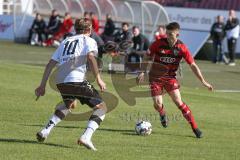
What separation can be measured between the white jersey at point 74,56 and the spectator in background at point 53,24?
26.6 metres

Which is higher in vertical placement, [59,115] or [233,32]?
[59,115]

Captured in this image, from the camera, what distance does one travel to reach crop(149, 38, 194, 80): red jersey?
12.9 meters

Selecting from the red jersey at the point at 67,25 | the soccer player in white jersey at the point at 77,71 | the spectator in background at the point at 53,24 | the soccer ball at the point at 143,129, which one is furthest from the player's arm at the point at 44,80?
the spectator in background at the point at 53,24

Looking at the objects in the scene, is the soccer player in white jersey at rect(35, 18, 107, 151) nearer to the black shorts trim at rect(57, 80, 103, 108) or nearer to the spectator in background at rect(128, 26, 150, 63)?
the black shorts trim at rect(57, 80, 103, 108)

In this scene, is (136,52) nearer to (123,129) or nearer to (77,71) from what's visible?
(123,129)

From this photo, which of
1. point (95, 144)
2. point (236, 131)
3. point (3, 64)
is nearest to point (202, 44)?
point (3, 64)

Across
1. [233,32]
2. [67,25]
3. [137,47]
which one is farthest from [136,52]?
[67,25]

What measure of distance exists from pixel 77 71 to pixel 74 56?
0.90 ft

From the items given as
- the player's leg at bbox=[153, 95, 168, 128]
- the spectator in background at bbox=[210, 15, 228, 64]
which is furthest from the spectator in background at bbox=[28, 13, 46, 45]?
the player's leg at bbox=[153, 95, 168, 128]

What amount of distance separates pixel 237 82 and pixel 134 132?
12.5 meters

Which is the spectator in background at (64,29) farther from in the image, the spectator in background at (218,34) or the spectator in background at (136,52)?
the spectator in background at (136,52)

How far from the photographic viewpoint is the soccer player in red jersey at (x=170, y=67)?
507 inches

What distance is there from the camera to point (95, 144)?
11.5 metres

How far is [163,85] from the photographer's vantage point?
13.4 metres
